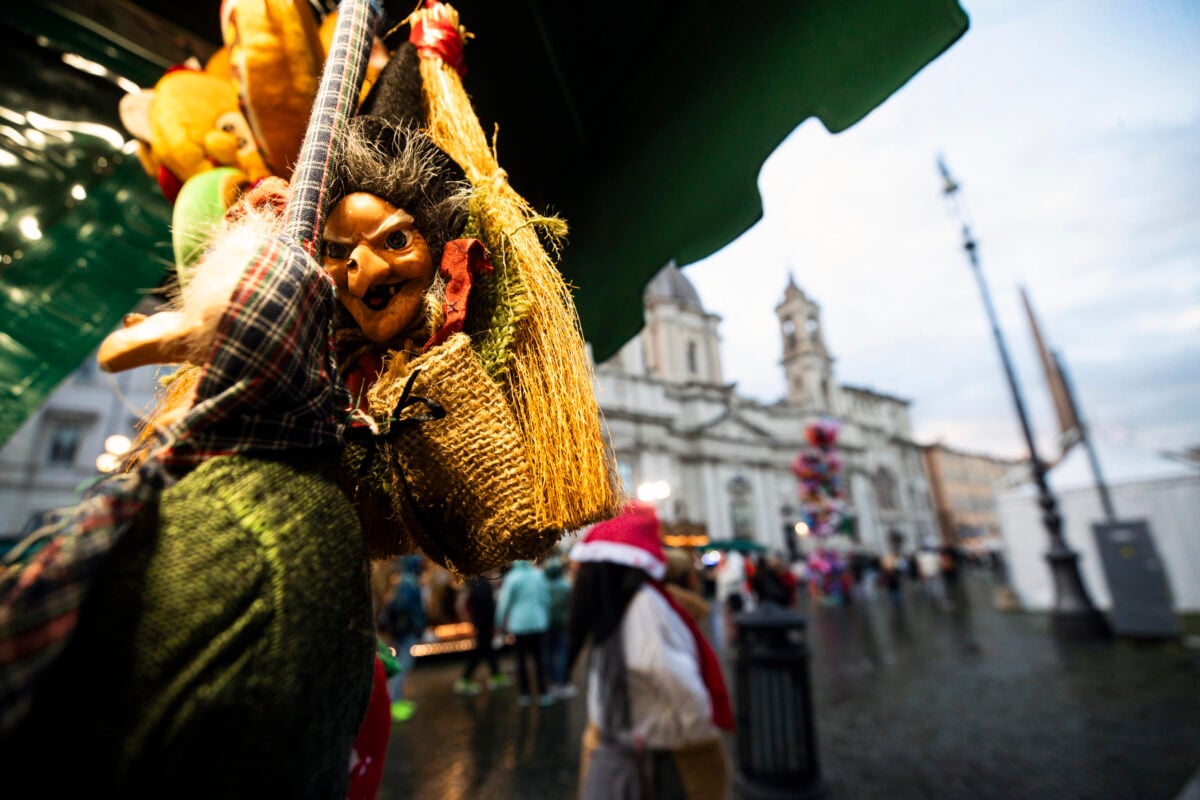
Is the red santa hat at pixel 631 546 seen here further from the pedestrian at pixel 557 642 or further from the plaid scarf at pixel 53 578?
the pedestrian at pixel 557 642

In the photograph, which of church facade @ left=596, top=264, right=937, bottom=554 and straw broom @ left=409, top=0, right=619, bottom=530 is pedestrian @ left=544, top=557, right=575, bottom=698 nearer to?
straw broom @ left=409, top=0, right=619, bottom=530

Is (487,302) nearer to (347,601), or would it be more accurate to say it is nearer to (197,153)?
(347,601)

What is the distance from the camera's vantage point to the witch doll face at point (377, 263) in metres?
0.96

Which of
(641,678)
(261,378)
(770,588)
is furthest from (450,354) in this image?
(770,588)

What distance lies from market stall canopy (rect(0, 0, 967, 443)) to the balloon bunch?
1820 cm

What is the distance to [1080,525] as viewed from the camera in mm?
12828

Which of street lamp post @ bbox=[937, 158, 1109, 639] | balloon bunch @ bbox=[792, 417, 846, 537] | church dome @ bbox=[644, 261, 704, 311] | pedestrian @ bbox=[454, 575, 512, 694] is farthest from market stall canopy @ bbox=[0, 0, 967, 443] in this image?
balloon bunch @ bbox=[792, 417, 846, 537]

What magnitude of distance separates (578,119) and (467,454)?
4.29ft

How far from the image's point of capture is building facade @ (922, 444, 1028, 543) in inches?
2245

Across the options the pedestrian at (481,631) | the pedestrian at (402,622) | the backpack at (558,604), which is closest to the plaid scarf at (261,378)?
the pedestrian at (402,622)

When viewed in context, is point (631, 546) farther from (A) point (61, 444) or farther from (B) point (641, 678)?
(A) point (61, 444)

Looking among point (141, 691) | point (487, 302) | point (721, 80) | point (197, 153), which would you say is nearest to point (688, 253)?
point (721, 80)

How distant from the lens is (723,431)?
35688mm

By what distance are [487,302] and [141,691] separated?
719 mm
